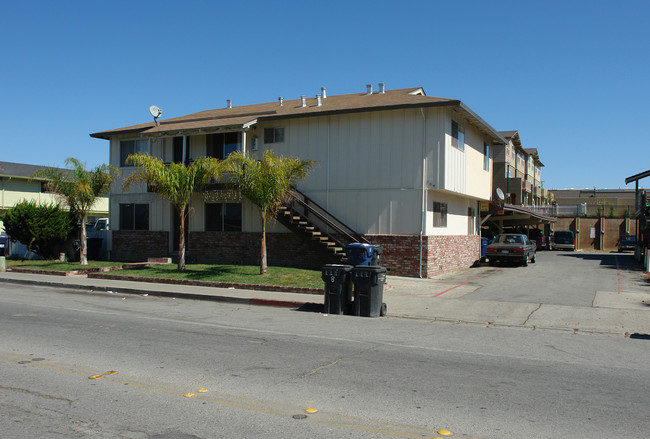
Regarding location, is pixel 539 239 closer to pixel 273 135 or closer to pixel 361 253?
pixel 273 135

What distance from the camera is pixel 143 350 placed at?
8398 millimetres

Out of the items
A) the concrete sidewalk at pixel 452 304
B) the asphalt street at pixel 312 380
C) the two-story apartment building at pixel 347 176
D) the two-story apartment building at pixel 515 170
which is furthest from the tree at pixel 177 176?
the two-story apartment building at pixel 515 170

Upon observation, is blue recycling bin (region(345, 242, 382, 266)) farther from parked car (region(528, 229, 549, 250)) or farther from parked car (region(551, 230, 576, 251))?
parked car (region(551, 230, 576, 251))

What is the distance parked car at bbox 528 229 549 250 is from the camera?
4412cm

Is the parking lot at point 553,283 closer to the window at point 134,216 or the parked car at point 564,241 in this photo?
the window at point 134,216

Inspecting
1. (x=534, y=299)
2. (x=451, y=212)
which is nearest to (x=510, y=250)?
(x=451, y=212)

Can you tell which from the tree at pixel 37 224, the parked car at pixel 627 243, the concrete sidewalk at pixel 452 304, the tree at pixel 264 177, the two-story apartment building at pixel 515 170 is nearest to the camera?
the concrete sidewalk at pixel 452 304

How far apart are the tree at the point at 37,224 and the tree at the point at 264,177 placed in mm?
12051

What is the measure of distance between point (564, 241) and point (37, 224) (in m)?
37.2

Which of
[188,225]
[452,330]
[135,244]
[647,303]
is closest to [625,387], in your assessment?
[452,330]

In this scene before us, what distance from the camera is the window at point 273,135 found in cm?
2306

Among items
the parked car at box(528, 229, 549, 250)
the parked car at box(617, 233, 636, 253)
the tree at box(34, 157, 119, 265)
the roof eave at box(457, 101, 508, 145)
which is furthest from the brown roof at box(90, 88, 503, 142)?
the parked car at box(617, 233, 636, 253)

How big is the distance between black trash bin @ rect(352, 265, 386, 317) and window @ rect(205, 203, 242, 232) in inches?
449

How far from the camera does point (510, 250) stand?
24.9 meters
